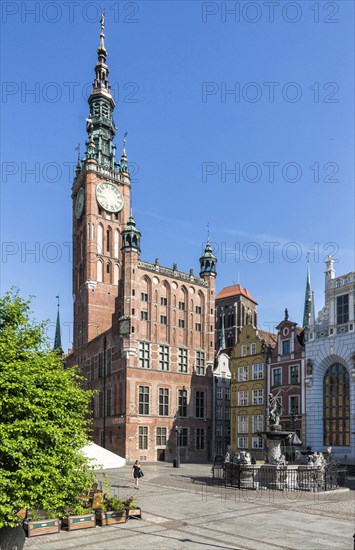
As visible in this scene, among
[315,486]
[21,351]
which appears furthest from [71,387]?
[315,486]

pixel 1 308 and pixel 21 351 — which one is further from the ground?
pixel 1 308

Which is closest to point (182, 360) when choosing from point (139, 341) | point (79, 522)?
point (139, 341)

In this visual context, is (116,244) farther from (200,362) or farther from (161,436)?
(161,436)

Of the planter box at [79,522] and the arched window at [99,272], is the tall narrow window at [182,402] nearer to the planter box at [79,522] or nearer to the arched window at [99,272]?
the arched window at [99,272]

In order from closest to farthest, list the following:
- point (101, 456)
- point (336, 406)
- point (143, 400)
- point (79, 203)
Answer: point (101, 456) → point (336, 406) → point (143, 400) → point (79, 203)

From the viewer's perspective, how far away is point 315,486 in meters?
30.2

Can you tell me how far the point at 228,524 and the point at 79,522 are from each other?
546 cm

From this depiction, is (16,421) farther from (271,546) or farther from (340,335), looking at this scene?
(340,335)

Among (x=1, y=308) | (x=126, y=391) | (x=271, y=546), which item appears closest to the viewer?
(x=271, y=546)

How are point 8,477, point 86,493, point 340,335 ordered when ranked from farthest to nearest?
point 340,335 → point 86,493 → point 8,477

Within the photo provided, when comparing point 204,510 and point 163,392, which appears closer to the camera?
point 204,510

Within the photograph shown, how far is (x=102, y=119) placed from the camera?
88188mm

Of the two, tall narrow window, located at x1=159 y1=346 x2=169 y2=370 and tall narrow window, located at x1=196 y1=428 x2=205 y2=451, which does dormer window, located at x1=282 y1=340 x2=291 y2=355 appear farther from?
tall narrow window, located at x1=196 y1=428 x2=205 y2=451

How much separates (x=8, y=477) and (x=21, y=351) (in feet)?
12.1
